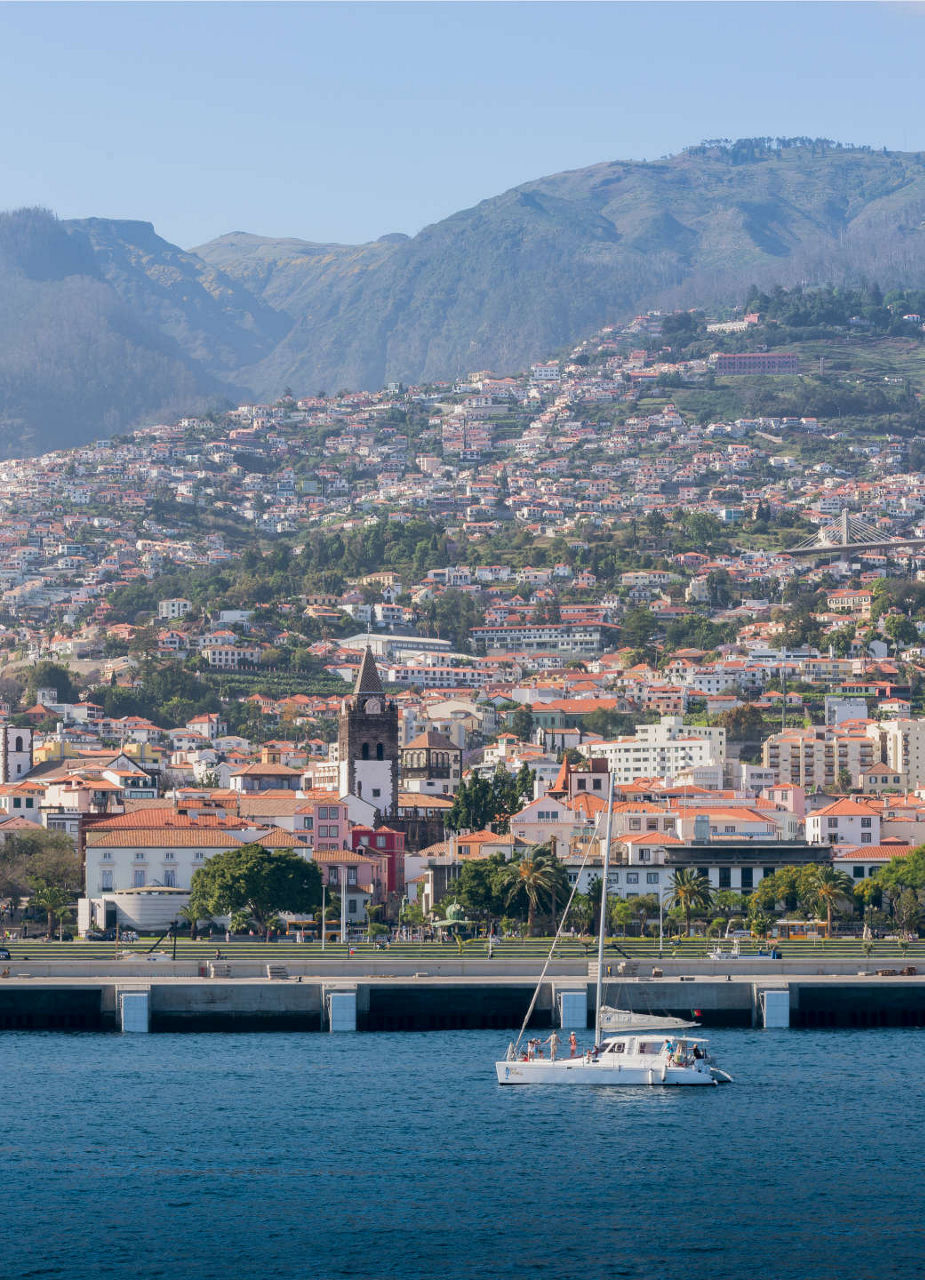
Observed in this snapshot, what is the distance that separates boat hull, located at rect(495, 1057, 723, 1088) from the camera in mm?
71688

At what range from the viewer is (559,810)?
146250 millimetres

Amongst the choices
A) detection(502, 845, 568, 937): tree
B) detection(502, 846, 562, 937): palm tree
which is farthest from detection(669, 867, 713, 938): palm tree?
detection(502, 846, 562, 937): palm tree

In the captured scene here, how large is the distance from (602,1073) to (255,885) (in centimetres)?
4306

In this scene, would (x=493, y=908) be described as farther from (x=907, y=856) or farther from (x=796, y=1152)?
(x=796, y=1152)

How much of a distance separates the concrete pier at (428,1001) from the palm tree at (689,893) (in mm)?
30601

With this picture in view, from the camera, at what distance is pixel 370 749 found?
156 m

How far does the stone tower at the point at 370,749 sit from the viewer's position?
507ft

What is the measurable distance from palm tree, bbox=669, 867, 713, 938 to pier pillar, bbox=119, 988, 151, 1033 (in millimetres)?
39087

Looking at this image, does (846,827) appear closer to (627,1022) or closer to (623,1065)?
(627,1022)

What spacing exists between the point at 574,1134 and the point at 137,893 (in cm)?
5716

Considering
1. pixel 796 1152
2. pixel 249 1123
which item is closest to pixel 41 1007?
pixel 249 1123

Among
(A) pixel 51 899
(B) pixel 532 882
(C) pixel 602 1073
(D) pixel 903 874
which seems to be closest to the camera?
(C) pixel 602 1073

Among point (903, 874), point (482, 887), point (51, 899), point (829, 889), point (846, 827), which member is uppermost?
point (846, 827)

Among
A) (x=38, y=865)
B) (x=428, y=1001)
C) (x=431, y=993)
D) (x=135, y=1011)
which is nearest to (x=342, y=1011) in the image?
(x=428, y=1001)
